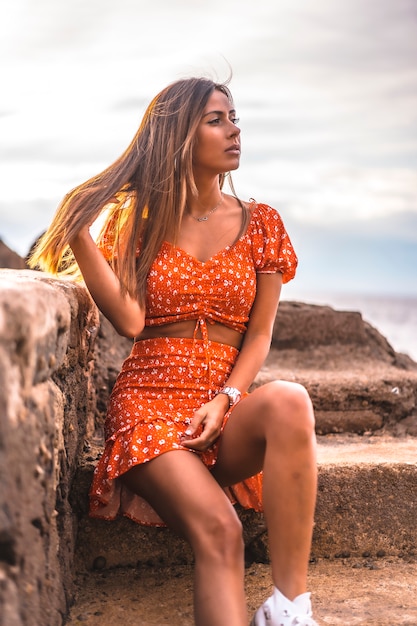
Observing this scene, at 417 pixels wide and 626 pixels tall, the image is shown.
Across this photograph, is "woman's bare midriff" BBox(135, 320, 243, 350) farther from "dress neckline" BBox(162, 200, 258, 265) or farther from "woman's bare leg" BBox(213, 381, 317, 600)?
"woman's bare leg" BBox(213, 381, 317, 600)

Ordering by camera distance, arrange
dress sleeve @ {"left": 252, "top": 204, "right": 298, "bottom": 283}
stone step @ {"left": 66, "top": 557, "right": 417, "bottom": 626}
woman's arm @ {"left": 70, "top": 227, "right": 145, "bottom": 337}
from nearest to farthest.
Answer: stone step @ {"left": 66, "top": 557, "right": 417, "bottom": 626} → woman's arm @ {"left": 70, "top": 227, "right": 145, "bottom": 337} → dress sleeve @ {"left": 252, "top": 204, "right": 298, "bottom": 283}

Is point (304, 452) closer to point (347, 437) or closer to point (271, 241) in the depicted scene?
point (271, 241)

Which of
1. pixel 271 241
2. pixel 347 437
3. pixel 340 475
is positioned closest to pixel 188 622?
pixel 340 475

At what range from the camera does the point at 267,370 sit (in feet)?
15.2

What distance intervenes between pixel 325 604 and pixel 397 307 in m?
27.9

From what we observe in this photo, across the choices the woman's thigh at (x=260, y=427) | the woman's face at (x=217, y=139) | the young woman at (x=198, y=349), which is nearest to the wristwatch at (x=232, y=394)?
the young woman at (x=198, y=349)

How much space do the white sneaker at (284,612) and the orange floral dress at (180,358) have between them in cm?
47

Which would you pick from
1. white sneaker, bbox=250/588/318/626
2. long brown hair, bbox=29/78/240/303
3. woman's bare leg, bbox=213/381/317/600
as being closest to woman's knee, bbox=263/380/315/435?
woman's bare leg, bbox=213/381/317/600

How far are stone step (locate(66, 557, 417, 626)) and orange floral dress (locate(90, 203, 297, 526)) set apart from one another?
25 centimetres

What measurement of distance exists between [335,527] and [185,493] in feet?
2.73

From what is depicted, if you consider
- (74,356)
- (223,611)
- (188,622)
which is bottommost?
(188,622)

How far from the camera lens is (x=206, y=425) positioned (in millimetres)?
2381

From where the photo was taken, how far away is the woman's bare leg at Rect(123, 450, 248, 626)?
6.57ft

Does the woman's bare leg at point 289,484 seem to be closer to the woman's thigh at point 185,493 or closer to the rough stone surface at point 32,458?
the woman's thigh at point 185,493
